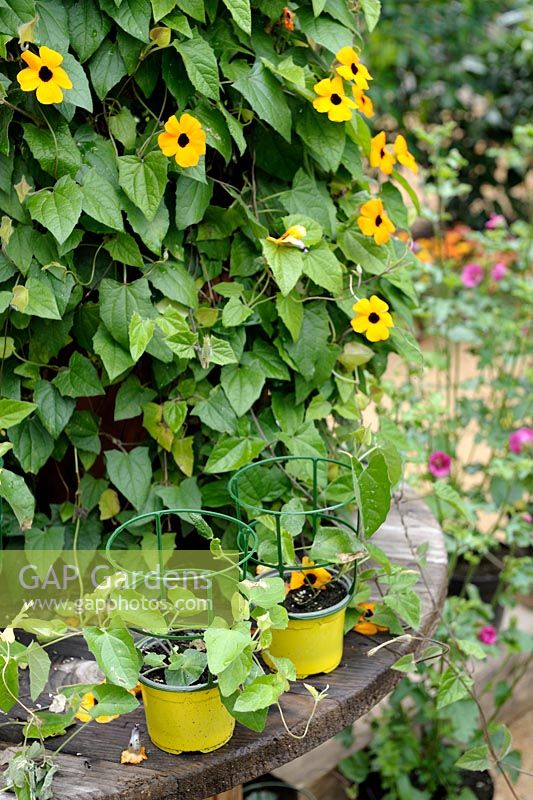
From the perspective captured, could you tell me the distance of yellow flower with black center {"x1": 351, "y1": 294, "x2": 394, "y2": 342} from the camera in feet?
3.76

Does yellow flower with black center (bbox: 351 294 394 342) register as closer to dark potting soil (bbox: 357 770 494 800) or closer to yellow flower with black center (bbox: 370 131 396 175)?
yellow flower with black center (bbox: 370 131 396 175)

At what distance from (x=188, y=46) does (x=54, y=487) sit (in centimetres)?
55

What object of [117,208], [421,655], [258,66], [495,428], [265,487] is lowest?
[495,428]

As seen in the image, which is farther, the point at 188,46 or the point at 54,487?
the point at 54,487

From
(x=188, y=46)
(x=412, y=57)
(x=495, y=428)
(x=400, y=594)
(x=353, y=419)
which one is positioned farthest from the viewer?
(x=412, y=57)

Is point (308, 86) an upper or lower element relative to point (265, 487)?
upper

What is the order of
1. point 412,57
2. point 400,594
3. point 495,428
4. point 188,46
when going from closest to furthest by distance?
point 188,46 < point 400,594 < point 495,428 < point 412,57

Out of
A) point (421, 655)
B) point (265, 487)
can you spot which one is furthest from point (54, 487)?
point (421, 655)

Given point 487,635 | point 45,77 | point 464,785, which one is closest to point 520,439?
point 487,635

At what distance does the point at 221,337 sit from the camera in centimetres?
116

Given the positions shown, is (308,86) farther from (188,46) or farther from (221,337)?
(221,337)

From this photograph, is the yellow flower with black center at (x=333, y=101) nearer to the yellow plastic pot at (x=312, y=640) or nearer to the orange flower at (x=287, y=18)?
the orange flower at (x=287, y=18)

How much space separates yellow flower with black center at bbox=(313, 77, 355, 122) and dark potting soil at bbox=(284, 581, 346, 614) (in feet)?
1.73

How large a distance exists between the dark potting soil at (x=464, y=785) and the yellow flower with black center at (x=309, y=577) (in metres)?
0.98
